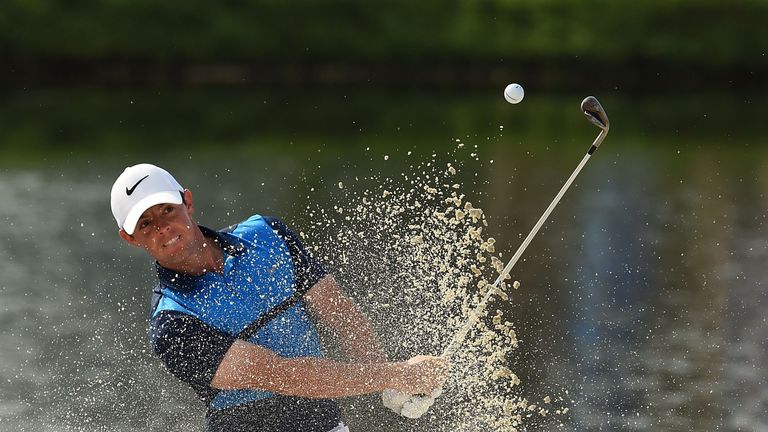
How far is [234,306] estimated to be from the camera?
4.14m

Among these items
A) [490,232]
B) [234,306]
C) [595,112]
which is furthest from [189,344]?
[490,232]

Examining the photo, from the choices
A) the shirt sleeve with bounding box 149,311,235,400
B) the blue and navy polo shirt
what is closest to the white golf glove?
the blue and navy polo shirt

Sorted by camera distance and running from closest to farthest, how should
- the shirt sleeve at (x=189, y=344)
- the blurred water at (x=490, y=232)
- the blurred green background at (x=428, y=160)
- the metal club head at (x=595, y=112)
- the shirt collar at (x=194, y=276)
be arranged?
the shirt sleeve at (x=189, y=344) < the shirt collar at (x=194, y=276) < the metal club head at (x=595, y=112) < the blurred water at (x=490, y=232) < the blurred green background at (x=428, y=160)

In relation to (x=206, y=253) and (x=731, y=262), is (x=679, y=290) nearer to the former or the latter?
(x=731, y=262)

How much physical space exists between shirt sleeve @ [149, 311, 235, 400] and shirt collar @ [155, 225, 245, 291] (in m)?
0.11

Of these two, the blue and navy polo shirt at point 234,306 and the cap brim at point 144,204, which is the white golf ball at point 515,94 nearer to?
the blue and navy polo shirt at point 234,306

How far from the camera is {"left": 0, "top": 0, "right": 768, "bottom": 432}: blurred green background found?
317 inches

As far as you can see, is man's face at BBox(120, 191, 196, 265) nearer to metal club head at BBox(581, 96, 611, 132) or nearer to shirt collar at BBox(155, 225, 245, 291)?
shirt collar at BBox(155, 225, 245, 291)

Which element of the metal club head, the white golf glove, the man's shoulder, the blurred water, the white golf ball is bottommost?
the blurred water

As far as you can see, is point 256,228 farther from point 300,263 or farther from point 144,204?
point 144,204

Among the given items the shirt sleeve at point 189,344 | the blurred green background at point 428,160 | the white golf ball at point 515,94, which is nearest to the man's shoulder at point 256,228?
the shirt sleeve at point 189,344

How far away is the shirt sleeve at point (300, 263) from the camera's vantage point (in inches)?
167

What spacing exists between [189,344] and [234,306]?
9.0 inches

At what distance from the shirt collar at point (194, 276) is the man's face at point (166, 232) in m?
0.05
